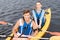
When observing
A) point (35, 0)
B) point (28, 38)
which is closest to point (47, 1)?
point (35, 0)

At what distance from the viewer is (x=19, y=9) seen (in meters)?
14.4

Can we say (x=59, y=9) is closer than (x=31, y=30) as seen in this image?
No

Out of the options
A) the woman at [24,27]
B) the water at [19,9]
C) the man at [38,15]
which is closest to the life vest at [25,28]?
the woman at [24,27]

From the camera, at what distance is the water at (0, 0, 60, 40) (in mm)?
10848

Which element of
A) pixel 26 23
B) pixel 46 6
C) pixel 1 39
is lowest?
pixel 1 39

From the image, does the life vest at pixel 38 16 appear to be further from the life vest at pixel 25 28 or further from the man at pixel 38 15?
the life vest at pixel 25 28

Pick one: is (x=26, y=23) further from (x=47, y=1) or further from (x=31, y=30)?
(x=47, y=1)

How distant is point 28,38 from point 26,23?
62cm

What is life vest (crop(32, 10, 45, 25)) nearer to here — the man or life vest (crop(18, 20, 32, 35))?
the man

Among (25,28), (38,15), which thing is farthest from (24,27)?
(38,15)

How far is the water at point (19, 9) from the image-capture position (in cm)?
1085

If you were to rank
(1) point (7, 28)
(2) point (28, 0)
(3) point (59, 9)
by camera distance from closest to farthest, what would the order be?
1. (1) point (7, 28)
2. (3) point (59, 9)
3. (2) point (28, 0)

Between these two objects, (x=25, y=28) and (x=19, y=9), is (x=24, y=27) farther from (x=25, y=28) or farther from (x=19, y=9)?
(x=19, y=9)

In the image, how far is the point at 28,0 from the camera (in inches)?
662
